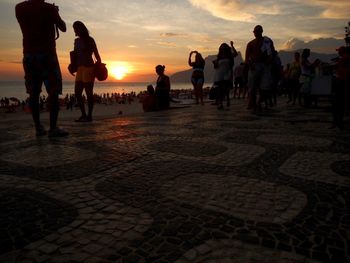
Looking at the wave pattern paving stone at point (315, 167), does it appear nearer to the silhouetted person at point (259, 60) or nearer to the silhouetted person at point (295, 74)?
the silhouetted person at point (259, 60)

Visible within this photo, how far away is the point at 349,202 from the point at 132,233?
155 cm

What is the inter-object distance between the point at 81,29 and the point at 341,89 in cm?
566

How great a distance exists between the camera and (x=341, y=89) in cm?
568

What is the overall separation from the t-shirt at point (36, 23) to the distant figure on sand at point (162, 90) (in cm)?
643

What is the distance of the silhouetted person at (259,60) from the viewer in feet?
26.1

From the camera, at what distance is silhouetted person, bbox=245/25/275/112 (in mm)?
7945

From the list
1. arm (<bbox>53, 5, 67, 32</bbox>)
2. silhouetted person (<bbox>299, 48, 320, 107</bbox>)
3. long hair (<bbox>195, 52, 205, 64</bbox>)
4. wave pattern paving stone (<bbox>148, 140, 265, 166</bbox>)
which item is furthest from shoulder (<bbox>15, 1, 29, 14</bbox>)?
silhouetted person (<bbox>299, 48, 320, 107</bbox>)

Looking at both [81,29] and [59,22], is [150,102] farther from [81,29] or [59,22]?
[59,22]

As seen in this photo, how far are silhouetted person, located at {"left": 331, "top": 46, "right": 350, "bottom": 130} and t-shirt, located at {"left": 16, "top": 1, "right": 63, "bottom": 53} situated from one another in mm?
5205

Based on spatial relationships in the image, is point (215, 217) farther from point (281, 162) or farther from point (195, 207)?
point (281, 162)

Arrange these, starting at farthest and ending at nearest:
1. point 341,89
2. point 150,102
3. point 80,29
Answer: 1. point 150,102
2. point 80,29
3. point 341,89

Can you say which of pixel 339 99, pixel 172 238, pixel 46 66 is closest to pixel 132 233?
pixel 172 238

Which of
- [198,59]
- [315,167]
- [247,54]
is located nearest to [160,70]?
[198,59]

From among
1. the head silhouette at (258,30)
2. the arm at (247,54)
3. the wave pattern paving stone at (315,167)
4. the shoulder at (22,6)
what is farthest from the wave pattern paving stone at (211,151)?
the head silhouette at (258,30)
